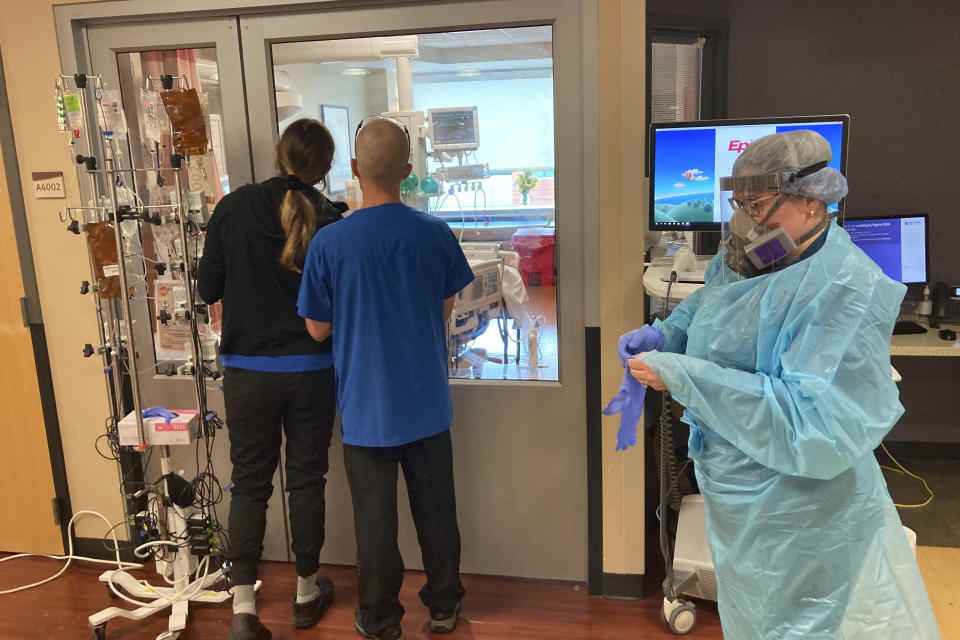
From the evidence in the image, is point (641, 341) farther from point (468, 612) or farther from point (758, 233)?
point (468, 612)

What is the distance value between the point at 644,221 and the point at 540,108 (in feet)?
1.56

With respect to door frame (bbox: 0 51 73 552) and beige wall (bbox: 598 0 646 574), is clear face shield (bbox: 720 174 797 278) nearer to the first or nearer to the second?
beige wall (bbox: 598 0 646 574)

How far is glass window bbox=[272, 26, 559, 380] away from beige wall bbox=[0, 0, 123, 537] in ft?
2.57

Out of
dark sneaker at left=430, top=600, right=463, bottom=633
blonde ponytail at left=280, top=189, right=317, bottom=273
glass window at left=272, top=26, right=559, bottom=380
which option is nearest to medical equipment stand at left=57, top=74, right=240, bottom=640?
blonde ponytail at left=280, top=189, right=317, bottom=273

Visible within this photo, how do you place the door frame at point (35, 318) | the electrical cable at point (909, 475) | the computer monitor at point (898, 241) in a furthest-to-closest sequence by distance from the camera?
the electrical cable at point (909, 475), the computer monitor at point (898, 241), the door frame at point (35, 318)

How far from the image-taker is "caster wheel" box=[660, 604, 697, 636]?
223 centimetres

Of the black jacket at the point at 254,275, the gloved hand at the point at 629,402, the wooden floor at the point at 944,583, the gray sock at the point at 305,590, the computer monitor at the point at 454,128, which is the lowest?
the wooden floor at the point at 944,583

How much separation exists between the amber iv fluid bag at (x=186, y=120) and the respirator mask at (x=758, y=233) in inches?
60.5

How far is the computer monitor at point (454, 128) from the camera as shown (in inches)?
91.7

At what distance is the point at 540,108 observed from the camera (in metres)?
2.27

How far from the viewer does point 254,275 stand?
2.07 meters

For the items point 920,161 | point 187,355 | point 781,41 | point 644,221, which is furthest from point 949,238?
point 187,355

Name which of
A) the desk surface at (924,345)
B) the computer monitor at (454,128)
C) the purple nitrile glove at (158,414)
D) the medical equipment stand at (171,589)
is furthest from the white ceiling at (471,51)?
the desk surface at (924,345)

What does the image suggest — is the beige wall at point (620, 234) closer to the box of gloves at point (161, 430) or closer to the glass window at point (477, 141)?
the glass window at point (477, 141)
